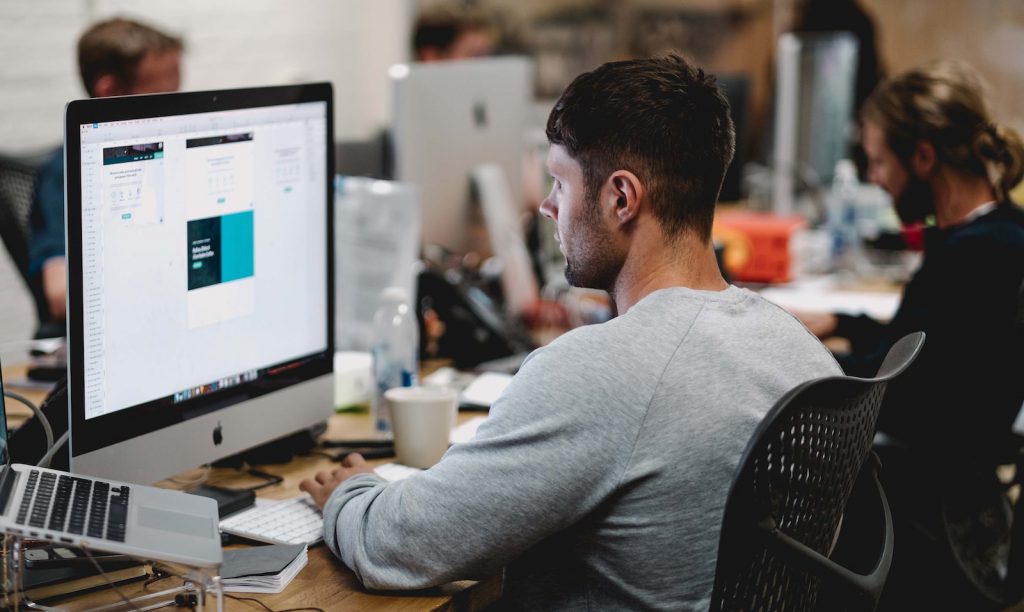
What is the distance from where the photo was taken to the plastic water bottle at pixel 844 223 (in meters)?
3.52

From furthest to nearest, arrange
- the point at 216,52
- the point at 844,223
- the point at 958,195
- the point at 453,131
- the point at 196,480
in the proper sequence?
the point at 216,52 < the point at 844,223 < the point at 453,131 < the point at 958,195 < the point at 196,480

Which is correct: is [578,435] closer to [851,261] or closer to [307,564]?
[307,564]

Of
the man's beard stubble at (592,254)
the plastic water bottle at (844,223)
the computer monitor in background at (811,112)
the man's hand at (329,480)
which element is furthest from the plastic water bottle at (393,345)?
the computer monitor in background at (811,112)

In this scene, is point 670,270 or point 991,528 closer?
point 670,270

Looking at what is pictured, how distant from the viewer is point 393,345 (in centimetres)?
197

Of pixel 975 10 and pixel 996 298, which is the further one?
pixel 975 10

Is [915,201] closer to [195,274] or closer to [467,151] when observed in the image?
[467,151]

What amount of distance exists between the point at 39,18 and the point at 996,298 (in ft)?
9.20

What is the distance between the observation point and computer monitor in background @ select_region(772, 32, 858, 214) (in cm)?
376

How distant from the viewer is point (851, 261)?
138 inches

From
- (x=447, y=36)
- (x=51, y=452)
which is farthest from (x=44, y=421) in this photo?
(x=447, y=36)

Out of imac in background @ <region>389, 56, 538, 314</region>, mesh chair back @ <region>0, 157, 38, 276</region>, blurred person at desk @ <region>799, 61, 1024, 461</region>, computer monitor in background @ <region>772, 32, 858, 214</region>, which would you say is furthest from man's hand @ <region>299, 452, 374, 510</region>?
computer monitor in background @ <region>772, 32, 858, 214</region>

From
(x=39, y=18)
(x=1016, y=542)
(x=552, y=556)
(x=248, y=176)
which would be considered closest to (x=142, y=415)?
(x=248, y=176)

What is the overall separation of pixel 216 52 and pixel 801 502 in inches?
139
